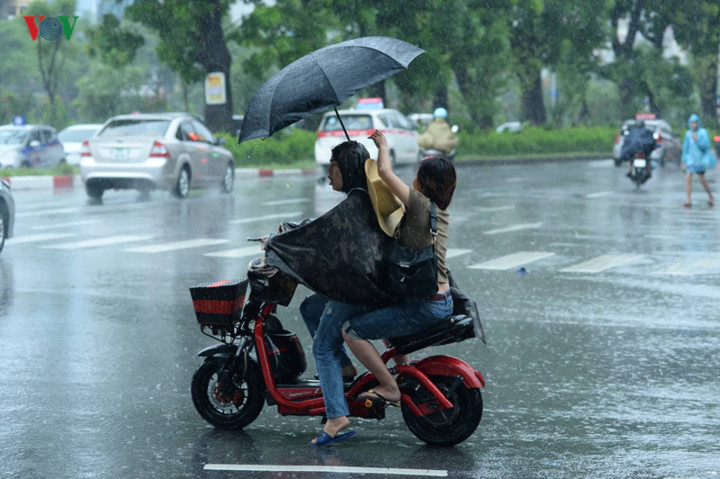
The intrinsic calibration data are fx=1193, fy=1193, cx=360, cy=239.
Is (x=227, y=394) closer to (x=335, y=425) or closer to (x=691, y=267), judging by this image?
(x=335, y=425)

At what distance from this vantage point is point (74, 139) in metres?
37.2

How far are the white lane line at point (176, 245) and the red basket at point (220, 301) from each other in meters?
8.32

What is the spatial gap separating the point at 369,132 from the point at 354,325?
972 inches

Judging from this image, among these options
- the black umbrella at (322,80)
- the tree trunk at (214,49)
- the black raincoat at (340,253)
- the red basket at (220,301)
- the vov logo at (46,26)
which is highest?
the vov logo at (46,26)

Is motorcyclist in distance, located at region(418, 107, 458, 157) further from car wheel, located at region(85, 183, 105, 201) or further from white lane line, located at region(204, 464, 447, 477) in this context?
white lane line, located at region(204, 464, 447, 477)

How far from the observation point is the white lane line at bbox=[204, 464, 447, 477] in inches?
218

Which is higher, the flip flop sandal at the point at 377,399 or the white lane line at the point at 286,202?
the flip flop sandal at the point at 377,399

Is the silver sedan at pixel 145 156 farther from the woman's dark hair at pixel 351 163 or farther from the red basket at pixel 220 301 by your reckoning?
the woman's dark hair at pixel 351 163

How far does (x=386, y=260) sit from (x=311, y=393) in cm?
91

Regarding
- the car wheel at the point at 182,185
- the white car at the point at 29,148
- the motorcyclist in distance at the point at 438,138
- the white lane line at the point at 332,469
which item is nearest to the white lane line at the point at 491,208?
the motorcyclist in distance at the point at 438,138

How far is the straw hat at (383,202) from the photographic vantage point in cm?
563

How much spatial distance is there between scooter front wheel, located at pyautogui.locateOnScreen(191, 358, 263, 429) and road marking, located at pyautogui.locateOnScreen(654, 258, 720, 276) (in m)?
7.50

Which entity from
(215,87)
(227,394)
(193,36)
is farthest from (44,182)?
(227,394)

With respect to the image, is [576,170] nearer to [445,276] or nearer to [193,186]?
[193,186]
